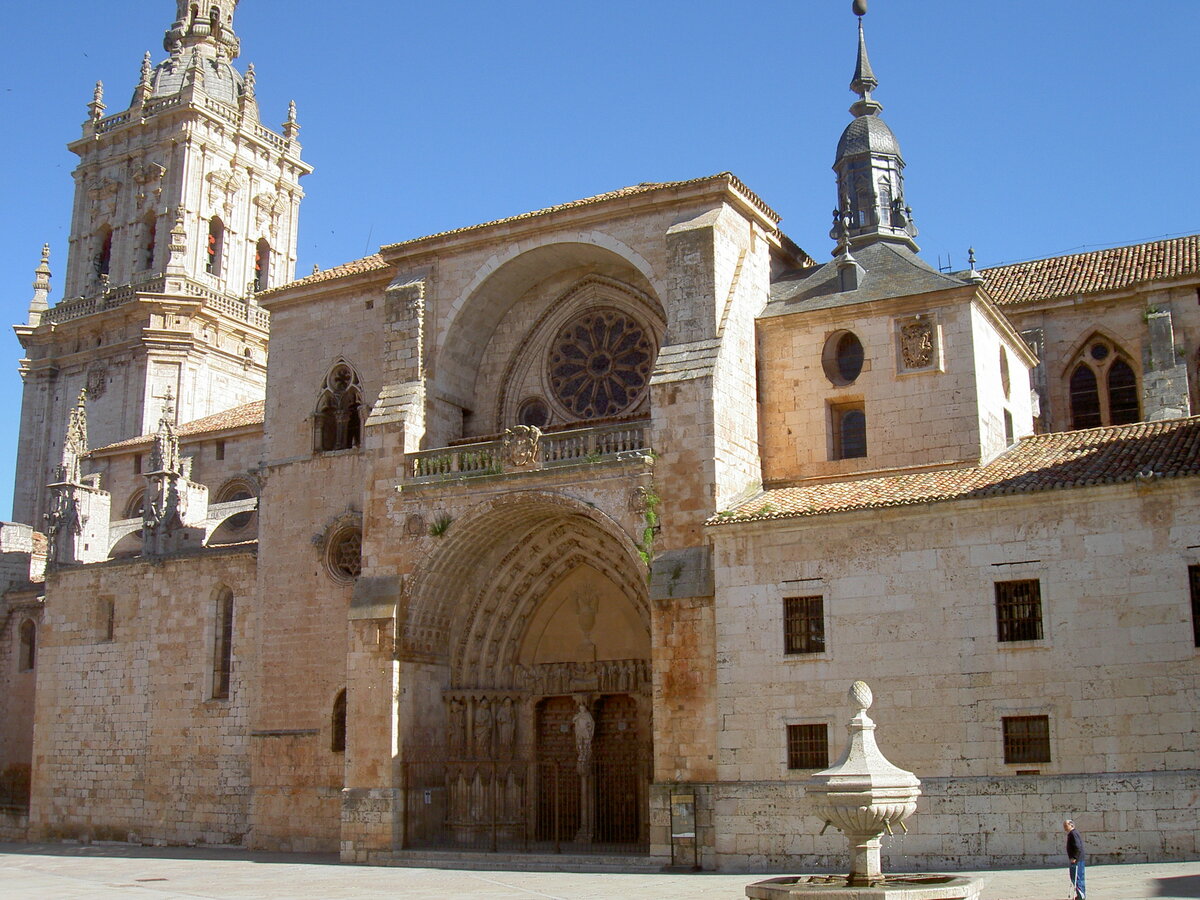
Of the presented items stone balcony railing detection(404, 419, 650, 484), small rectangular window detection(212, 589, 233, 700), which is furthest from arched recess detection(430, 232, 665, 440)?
small rectangular window detection(212, 589, 233, 700)

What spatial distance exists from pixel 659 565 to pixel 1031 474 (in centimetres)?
550

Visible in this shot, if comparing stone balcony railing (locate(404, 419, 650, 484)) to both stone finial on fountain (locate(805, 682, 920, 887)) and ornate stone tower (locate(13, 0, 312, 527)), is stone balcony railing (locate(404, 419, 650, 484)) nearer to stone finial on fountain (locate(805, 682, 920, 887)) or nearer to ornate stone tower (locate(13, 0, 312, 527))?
stone finial on fountain (locate(805, 682, 920, 887))

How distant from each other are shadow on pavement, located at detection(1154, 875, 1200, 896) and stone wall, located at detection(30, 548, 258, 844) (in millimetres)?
16200

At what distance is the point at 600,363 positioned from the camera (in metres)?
23.9

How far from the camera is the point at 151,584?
26766 mm

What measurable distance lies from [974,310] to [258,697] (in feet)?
47.1

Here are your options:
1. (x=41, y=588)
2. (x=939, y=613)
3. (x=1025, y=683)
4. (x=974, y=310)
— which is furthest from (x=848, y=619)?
(x=41, y=588)

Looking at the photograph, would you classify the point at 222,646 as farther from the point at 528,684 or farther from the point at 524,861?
the point at 524,861

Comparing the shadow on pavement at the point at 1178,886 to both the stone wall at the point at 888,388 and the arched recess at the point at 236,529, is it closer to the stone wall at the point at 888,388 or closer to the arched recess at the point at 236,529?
the stone wall at the point at 888,388

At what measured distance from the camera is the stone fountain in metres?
11.4

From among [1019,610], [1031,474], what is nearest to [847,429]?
[1031,474]

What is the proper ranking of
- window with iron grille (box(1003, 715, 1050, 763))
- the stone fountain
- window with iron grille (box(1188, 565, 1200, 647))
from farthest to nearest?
window with iron grille (box(1003, 715, 1050, 763)), window with iron grille (box(1188, 565, 1200, 647)), the stone fountain

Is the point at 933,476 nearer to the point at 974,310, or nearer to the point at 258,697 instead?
the point at 974,310

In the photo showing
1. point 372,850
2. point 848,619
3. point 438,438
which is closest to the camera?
point 848,619
